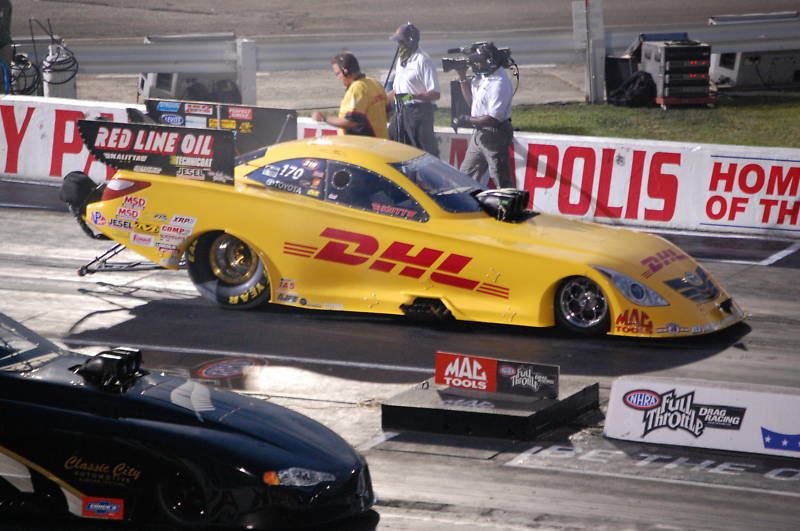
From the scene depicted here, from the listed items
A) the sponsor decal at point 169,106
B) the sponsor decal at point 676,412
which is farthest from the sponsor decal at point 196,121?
the sponsor decal at point 676,412

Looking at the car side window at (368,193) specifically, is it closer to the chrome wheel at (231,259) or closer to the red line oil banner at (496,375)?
the chrome wheel at (231,259)

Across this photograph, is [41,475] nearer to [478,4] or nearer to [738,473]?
[738,473]

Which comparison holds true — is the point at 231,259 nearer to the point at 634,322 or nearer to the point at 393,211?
the point at 393,211

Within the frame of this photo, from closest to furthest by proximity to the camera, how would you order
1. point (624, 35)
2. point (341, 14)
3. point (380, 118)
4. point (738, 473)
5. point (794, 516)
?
1. point (794, 516)
2. point (738, 473)
3. point (380, 118)
4. point (624, 35)
5. point (341, 14)

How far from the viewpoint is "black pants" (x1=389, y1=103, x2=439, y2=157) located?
57.9ft

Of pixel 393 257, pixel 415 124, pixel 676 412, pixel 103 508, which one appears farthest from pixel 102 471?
pixel 415 124

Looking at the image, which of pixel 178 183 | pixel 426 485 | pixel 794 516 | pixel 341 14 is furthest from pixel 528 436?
pixel 341 14

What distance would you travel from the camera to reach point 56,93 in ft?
76.3

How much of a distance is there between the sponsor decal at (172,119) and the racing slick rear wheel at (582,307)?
17.2ft

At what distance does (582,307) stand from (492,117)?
456 cm

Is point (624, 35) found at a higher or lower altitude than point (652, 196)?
higher

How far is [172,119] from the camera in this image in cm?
1549

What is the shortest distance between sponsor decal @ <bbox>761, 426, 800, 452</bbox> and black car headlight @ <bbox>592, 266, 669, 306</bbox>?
270 cm

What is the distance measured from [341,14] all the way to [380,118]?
1817 cm
